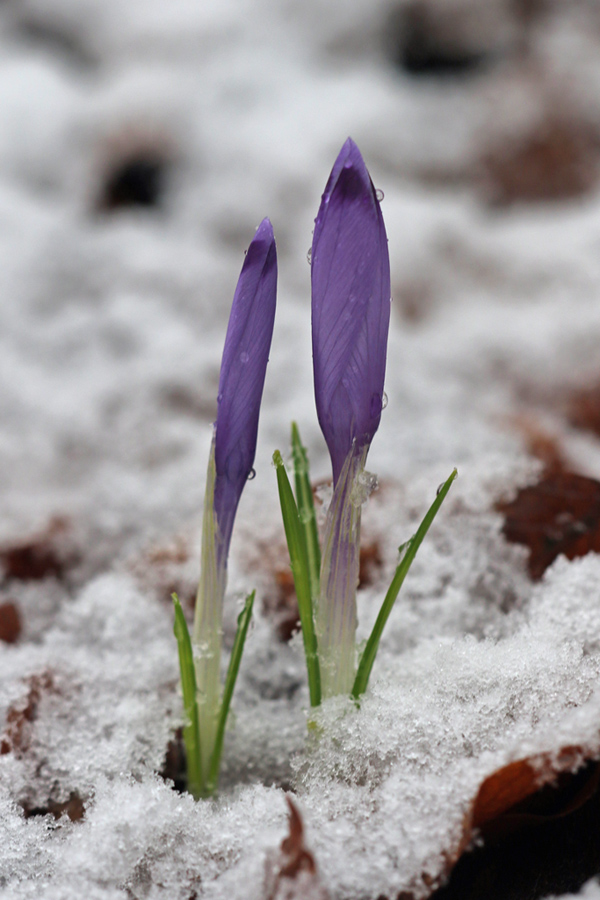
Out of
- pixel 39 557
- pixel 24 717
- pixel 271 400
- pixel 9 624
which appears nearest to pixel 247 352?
pixel 24 717

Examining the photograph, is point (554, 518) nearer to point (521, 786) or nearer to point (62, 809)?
point (521, 786)

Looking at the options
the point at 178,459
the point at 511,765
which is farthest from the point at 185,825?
the point at 178,459

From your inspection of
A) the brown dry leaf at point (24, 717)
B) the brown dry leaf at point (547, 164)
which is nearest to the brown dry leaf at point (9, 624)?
the brown dry leaf at point (24, 717)

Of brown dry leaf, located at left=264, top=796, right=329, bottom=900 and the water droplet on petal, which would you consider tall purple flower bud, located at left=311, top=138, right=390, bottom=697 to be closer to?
the water droplet on petal

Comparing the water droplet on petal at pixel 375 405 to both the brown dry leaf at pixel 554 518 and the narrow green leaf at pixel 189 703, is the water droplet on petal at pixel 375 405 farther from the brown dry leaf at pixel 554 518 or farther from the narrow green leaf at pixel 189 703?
the brown dry leaf at pixel 554 518

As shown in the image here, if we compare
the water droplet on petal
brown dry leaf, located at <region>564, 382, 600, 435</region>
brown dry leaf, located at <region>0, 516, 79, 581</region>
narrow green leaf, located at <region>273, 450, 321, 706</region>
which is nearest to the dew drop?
the water droplet on petal
